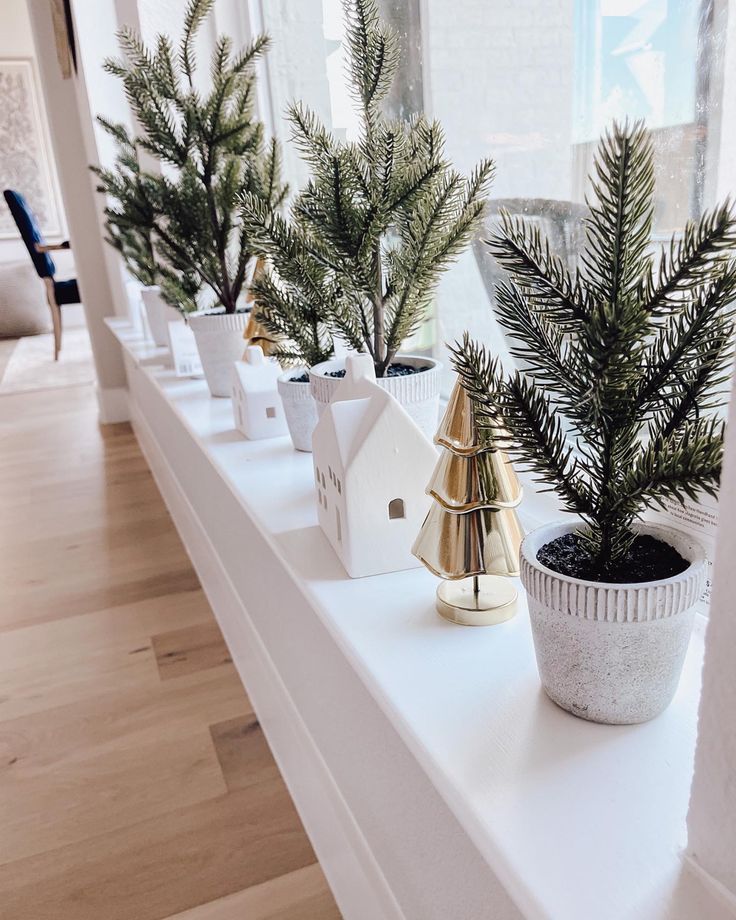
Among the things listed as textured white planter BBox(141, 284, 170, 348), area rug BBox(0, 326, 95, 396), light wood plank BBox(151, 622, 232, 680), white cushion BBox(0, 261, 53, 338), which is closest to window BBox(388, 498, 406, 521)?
light wood plank BBox(151, 622, 232, 680)

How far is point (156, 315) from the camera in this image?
90.4 inches

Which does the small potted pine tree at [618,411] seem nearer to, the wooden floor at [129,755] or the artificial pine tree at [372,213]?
the artificial pine tree at [372,213]

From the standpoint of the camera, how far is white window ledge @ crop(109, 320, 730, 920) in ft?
1.62

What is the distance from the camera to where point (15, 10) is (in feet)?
20.7

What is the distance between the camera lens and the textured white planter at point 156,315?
224 centimetres

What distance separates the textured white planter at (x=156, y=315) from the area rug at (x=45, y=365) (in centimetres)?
223

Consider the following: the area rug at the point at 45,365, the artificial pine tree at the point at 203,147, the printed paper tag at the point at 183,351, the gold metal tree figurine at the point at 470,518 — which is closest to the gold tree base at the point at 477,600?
the gold metal tree figurine at the point at 470,518

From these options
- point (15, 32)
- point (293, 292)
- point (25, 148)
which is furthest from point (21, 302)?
point (293, 292)

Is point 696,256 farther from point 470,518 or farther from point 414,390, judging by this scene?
point 414,390

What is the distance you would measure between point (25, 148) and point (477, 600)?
23.4 ft

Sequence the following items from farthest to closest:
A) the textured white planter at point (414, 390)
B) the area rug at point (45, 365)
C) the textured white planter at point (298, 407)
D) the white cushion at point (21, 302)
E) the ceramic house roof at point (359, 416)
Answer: the white cushion at point (21, 302) → the area rug at point (45, 365) → the textured white planter at point (298, 407) → the textured white planter at point (414, 390) → the ceramic house roof at point (359, 416)

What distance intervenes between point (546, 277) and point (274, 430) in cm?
95

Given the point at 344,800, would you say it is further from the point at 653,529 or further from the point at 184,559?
the point at 184,559

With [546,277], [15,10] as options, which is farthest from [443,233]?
[15,10]
